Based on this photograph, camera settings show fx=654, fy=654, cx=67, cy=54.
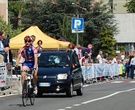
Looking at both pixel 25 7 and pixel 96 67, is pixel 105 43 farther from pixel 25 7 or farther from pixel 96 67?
pixel 96 67

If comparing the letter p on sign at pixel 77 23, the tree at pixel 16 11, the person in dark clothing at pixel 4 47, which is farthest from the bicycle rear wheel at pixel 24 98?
the tree at pixel 16 11

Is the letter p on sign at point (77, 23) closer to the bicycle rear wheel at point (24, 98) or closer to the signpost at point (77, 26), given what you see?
the signpost at point (77, 26)

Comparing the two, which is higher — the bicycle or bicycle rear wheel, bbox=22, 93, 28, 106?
the bicycle

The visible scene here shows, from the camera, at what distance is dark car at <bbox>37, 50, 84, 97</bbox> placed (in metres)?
21.1

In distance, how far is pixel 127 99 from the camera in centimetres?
2002

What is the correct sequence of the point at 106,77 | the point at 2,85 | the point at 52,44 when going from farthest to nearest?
the point at 106,77 → the point at 52,44 → the point at 2,85

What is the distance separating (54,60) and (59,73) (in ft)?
2.79

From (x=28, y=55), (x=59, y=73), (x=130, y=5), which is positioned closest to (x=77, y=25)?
(x=59, y=73)

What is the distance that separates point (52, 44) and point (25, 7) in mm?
51847

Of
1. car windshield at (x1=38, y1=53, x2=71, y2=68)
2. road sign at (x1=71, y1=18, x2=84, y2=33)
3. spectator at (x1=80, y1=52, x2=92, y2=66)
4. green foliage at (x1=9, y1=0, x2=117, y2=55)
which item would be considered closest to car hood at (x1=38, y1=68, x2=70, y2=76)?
car windshield at (x1=38, y1=53, x2=71, y2=68)

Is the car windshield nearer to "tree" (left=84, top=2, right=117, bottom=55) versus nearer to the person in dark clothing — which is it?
the person in dark clothing

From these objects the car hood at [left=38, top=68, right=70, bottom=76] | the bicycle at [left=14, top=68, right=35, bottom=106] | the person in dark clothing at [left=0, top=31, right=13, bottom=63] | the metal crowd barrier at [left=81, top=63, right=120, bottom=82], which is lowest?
the metal crowd barrier at [left=81, top=63, right=120, bottom=82]


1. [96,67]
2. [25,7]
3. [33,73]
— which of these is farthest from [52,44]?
Answer: [25,7]

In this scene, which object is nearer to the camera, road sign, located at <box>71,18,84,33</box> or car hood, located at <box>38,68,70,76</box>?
car hood, located at <box>38,68,70,76</box>
